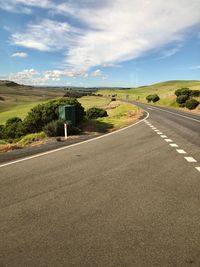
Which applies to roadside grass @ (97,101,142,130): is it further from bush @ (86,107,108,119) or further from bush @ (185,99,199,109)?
bush @ (185,99,199,109)

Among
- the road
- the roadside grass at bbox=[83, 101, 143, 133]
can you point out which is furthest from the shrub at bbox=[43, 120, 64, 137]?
the road

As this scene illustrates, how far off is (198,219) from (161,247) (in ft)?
4.17

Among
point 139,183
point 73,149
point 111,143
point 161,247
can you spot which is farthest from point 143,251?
point 111,143

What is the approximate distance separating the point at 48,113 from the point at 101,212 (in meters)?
21.7

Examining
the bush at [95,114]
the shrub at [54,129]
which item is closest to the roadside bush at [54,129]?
the shrub at [54,129]

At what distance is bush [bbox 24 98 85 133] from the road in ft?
49.7

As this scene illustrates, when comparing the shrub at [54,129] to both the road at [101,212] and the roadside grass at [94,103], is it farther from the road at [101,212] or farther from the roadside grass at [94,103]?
the roadside grass at [94,103]

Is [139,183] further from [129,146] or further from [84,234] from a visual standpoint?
[129,146]

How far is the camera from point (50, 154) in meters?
12.3

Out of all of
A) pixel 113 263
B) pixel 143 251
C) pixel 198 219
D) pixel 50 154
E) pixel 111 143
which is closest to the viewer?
pixel 113 263

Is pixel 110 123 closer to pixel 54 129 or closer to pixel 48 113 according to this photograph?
pixel 48 113

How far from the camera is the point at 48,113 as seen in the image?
27.0 meters

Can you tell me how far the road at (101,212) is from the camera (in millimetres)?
4375

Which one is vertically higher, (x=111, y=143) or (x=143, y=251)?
(x=143, y=251)
